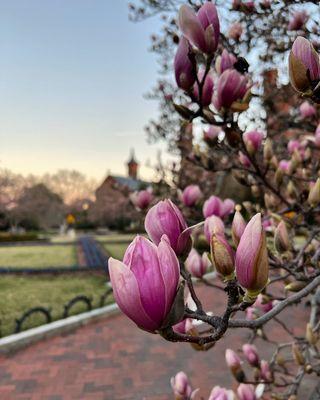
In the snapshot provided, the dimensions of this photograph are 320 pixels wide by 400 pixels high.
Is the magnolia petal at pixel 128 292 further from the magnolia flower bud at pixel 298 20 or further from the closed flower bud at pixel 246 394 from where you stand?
the magnolia flower bud at pixel 298 20

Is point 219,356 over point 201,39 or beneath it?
beneath

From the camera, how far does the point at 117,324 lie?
6238mm

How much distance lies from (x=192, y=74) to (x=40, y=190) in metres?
44.4

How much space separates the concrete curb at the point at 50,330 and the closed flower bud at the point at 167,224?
16.0 ft

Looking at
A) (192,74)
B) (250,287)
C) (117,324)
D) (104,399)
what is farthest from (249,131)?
(117,324)

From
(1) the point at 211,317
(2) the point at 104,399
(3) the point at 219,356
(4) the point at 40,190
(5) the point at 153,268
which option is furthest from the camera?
(4) the point at 40,190

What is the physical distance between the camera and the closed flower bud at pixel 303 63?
2.50 ft

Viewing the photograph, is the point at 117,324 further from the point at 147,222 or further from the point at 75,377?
the point at 147,222

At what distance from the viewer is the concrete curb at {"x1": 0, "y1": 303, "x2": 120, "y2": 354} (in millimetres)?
4922

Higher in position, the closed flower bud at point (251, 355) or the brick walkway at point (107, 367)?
the closed flower bud at point (251, 355)

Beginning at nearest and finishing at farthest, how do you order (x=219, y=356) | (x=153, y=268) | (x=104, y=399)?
(x=153, y=268)
(x=104, y=399)
(x=219, y=356)

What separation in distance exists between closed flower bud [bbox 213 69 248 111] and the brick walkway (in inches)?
146

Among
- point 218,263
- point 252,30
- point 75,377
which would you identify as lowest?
point 75,377

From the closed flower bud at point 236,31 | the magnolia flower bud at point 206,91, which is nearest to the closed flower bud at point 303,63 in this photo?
the magnolia flower bud at point 206,91
